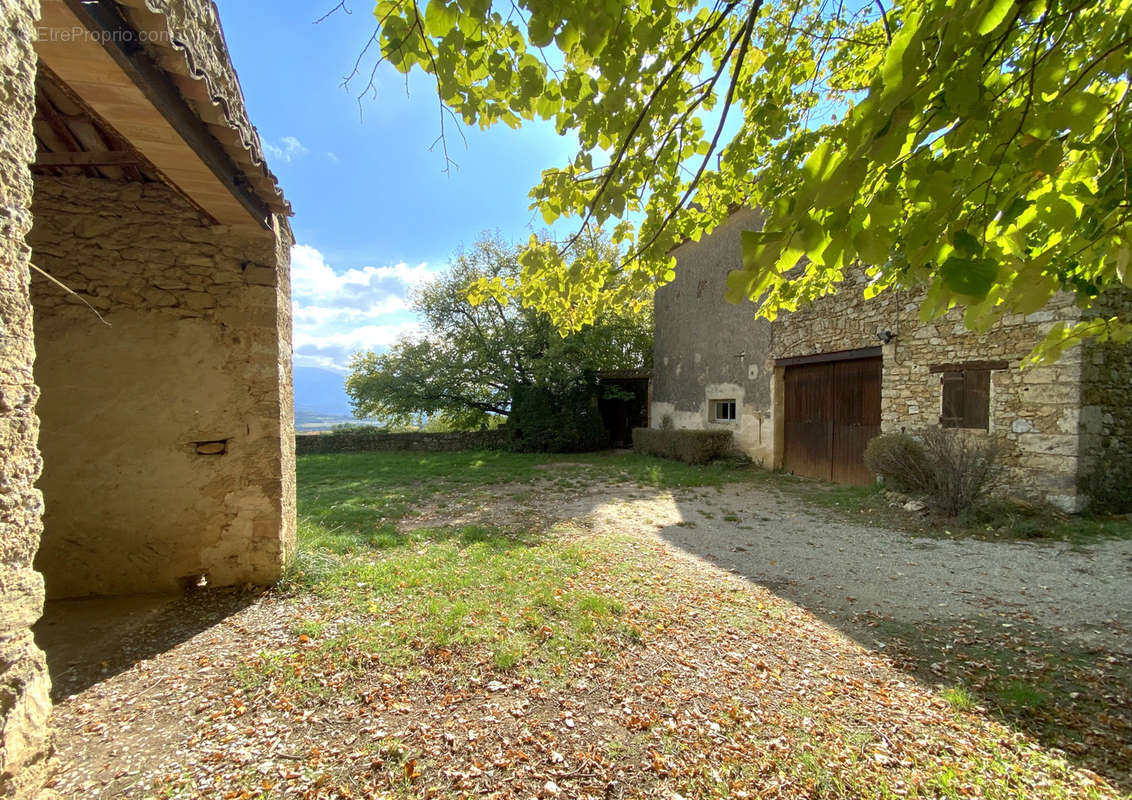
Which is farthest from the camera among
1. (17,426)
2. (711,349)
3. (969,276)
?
(711,349)

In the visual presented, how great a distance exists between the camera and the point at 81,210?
316cm

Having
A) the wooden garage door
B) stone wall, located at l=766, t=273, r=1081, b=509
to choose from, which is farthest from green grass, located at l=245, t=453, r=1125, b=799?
the wooden garage door

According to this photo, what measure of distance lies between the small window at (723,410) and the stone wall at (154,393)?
9.95 m

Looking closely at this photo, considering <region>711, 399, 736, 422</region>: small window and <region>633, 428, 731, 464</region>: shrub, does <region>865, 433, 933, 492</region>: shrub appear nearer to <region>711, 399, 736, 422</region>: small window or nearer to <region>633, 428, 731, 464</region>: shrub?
<region>633, 428, 731, 464</region>: shrub

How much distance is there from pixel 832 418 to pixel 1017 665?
6647 millimetres

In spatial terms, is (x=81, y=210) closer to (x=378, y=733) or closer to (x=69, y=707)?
(x=69, y=707)

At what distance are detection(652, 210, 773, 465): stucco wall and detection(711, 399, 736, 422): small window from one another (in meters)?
0.13

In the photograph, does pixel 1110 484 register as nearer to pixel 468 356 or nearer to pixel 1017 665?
pixel 1017 665

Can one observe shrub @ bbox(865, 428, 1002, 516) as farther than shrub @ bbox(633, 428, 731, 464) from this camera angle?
No

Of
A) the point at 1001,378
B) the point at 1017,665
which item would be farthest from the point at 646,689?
the point at 1001,378

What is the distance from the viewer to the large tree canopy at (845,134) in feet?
3.98

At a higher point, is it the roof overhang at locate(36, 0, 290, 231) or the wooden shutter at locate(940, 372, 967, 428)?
the roof overhang at locate(36, 0, 290, 231)

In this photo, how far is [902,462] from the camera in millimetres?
6441

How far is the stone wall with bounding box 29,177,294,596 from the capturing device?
3145 mm
